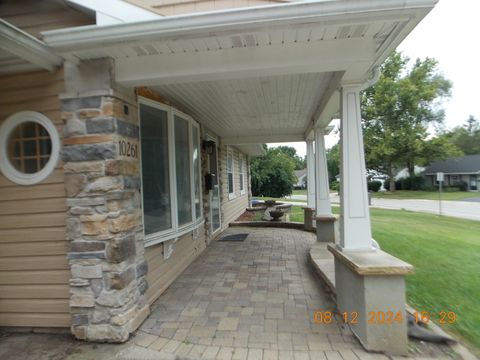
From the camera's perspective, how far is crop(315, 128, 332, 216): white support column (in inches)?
212

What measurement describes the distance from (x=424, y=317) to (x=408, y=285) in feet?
3.44

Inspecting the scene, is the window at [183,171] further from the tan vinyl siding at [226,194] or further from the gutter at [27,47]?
the tan vinyl siding at [226,194]

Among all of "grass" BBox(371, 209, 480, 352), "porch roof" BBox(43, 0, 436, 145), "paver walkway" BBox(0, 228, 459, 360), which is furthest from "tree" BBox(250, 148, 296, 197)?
"porch roof" BBox(43, 0, 436, 145)

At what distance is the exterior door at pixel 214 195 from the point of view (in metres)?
6.14

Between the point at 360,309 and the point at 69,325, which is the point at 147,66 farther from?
the point at 360,309

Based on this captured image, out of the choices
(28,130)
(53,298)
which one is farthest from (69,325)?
(28,130)

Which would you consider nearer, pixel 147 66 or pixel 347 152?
pixel 147 66

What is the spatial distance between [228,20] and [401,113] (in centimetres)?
2649

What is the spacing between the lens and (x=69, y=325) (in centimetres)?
259

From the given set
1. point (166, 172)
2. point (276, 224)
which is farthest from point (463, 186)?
point (166, 172)

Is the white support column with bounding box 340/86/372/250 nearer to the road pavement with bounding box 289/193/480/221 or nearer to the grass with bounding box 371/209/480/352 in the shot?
the grass with bounding box 371/209/480/352

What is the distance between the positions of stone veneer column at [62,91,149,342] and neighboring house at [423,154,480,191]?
3476cm

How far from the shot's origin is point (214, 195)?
6586 mm

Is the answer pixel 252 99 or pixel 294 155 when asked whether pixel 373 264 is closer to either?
pixel 252 99
